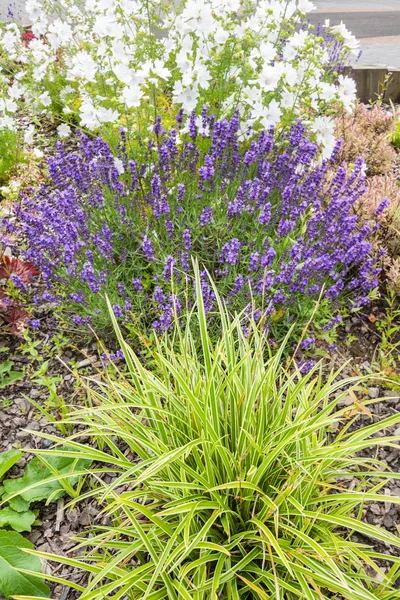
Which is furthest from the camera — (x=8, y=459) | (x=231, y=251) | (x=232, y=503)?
(x=231, y=251)

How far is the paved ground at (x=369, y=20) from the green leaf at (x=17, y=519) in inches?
286

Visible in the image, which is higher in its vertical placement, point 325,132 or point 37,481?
point 325,132

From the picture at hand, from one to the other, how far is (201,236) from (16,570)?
72.5 inches

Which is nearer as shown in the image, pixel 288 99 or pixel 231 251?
pixel 231 251

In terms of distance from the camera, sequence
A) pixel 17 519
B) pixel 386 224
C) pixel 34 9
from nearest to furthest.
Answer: pixel 17 519 → pixel 386 224 → pixel 34 9

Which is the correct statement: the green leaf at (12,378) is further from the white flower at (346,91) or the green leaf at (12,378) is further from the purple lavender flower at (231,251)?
the white flower at (346,91)

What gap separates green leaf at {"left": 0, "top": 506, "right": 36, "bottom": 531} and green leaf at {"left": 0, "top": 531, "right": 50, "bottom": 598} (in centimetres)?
13

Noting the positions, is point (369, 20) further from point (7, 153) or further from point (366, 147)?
point (7, 153)

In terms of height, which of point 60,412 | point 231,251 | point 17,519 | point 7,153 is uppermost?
point 7,153

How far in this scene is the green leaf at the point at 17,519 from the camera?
6.31 feet

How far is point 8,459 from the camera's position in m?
2.05

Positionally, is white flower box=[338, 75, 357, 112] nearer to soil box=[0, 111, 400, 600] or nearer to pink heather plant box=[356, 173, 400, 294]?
pink heather plant box=[356, 173, 400, 294]

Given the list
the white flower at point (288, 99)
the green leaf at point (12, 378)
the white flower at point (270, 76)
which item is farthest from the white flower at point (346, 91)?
the green leaf at point (12, 378)

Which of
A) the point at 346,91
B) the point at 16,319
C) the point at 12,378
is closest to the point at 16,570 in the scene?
the point at 12,378
